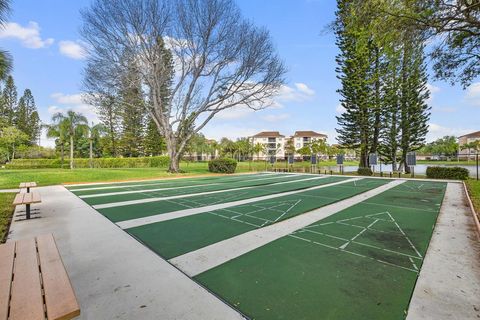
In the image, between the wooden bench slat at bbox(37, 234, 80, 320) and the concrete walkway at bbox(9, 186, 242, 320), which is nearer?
the wooden bench slat at bbox(37, 234, 80, 320)

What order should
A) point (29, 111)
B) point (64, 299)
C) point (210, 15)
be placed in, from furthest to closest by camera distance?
point (29, 111)
point (210, 15)
point (64, 299)

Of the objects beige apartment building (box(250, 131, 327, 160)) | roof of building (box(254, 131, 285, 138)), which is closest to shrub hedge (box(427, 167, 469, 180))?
beige apartment building (box(250, 131, 327, 160))

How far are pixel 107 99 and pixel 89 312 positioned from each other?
20726 millimetres

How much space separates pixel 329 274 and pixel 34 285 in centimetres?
276

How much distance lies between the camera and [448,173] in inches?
563

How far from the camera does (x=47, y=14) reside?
31.3 feet

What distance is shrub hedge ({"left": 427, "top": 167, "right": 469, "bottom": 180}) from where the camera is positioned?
13820 mm

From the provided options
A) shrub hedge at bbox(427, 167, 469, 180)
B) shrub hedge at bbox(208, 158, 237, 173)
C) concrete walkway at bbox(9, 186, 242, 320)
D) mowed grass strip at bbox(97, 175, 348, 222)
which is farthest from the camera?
shrub hedge at bbox(208, 158, 237, 173)

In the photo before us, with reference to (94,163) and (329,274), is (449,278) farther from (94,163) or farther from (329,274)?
(94,163)

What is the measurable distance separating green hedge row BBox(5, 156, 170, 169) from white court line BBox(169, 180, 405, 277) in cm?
3053

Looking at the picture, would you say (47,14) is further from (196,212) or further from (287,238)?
(287,238)

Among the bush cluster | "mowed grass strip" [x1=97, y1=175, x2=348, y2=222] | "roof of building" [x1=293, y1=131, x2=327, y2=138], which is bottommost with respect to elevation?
"mowed grass strip" [x1=97, y1=175, x2=348, y2=222]

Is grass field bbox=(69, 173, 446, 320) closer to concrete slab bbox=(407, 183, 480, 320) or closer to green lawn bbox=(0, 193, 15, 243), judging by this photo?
concrete slab bbox=(407, 183, 480, 320)

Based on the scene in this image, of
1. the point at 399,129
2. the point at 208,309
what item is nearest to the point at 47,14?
the point at 208,309
